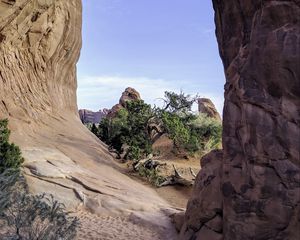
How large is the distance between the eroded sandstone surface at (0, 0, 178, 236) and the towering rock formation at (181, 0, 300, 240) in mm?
5156

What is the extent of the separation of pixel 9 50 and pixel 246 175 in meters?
12.9

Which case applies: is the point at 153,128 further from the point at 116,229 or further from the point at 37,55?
the point at 116,229

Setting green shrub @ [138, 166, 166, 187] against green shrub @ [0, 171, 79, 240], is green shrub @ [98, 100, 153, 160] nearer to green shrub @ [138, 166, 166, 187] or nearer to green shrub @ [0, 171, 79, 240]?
green shrub @ [138, 166, 166, 187]

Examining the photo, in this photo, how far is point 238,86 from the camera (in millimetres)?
7586

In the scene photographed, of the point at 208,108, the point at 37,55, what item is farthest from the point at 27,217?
the point at 208,108

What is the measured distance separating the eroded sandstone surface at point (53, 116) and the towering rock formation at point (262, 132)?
5.16 metres

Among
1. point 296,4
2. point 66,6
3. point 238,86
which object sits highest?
point 66,6

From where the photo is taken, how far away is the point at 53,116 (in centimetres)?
1852

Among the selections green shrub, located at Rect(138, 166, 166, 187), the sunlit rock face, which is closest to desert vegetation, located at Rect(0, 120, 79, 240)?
the sunlit rock face

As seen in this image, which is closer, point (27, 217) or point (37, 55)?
point (27, 217)

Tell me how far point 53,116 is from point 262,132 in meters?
13.1

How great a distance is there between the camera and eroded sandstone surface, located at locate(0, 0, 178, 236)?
13102 millimetres

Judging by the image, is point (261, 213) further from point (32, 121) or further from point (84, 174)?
point (32, 121)

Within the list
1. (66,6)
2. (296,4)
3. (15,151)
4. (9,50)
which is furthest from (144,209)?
(66,6)
